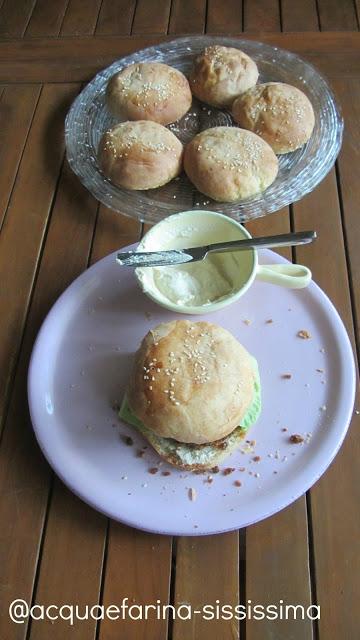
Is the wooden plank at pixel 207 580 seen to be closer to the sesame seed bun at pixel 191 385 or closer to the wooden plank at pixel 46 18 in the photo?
the sesame seed bun at pixel 191 385

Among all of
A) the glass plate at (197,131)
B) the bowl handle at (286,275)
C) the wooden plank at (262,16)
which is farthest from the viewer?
the wooden plank at (262,16)

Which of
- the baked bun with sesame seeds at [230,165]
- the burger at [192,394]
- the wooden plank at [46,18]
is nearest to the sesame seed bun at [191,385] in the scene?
the burger at [192,394]

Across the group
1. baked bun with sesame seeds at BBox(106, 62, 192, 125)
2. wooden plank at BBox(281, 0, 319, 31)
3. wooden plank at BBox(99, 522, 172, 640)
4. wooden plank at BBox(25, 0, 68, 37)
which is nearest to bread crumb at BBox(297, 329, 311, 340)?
wooden plank at BBox(99, 522, 172, 640)

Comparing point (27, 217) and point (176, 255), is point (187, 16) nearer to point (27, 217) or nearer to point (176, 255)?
point (27, 217)

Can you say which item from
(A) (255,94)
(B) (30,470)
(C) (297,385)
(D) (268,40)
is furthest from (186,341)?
(D) (268,40)

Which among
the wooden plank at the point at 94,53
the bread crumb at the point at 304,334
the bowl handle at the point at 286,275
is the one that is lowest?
the bread crumb at the point at 304,334

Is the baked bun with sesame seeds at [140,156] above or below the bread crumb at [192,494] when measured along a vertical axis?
above

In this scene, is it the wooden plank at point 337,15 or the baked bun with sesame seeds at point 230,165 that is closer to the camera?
the baked bun with sesame seeds at point 230,165
